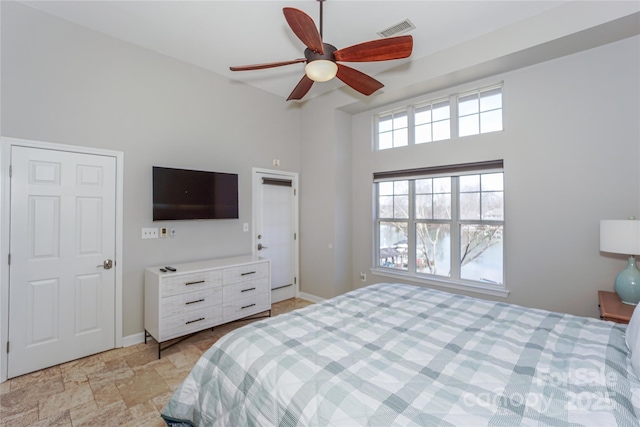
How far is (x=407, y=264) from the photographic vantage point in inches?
155

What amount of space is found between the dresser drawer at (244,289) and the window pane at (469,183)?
2.74 m

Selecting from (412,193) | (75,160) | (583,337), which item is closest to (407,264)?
(412,193)

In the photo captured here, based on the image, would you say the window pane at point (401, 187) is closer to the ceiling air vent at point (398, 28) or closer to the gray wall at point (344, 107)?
the gray wall at point (344, 107)

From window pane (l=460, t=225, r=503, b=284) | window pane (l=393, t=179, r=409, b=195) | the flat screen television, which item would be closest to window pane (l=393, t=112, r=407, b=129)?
window pane (l=393, t=179, r=409, b=195)

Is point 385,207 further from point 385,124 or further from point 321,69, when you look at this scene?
A: point 321,69

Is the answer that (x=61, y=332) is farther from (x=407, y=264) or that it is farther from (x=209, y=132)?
(x=407, y=264)

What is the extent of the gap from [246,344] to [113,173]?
2.49 meters

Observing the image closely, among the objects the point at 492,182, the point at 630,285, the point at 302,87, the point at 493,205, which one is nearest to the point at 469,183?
the point at 492,182

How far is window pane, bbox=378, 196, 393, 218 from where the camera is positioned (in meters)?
4.12

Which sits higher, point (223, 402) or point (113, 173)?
point (113, 173)

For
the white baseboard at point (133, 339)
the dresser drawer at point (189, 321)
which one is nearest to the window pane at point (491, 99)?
the dresser drawer at point (189, 321)

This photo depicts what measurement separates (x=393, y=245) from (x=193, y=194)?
2814 mm

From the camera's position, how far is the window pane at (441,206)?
355 cm

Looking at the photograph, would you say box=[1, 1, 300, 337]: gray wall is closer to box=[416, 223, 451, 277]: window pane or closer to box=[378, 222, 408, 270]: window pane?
box=[378, 222, 408, 270]: window pane
